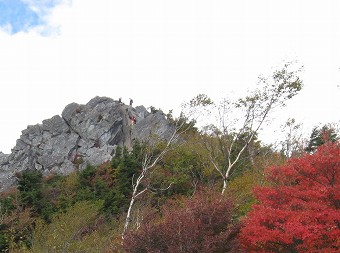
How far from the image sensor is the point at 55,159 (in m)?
47.8

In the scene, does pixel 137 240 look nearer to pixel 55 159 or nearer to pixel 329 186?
pixel 329 186

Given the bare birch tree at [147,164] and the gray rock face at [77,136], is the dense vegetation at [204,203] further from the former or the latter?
the gray rock face at [77,136]

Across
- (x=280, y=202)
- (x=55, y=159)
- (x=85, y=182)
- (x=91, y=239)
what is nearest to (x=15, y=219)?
(x=85, y=182)

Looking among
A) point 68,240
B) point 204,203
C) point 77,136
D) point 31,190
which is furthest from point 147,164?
point 77,136

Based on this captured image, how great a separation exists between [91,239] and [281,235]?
38.3ft

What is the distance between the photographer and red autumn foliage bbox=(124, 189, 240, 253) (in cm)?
927

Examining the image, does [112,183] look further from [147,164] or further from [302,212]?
[302,212]

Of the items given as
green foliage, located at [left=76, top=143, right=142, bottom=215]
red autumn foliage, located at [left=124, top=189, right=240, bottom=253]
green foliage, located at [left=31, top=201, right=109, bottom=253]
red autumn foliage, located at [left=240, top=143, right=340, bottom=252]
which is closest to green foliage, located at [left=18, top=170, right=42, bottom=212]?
green foliage, located at [left=76, top=143, right=142, bottom=215]

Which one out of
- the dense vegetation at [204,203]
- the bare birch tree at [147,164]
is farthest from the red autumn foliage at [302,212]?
the bare birch tree at [147,164]

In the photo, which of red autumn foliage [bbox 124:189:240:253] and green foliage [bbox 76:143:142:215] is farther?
green foliage [bbox 76:143:142:215]

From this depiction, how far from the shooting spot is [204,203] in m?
10.4

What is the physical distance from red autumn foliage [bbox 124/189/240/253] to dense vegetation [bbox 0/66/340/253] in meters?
0.03

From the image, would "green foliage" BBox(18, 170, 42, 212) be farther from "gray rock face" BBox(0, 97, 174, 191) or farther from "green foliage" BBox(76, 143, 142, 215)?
"gray rock face" BBox(0, 97, 174, 191)

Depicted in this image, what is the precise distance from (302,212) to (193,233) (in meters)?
2.59
